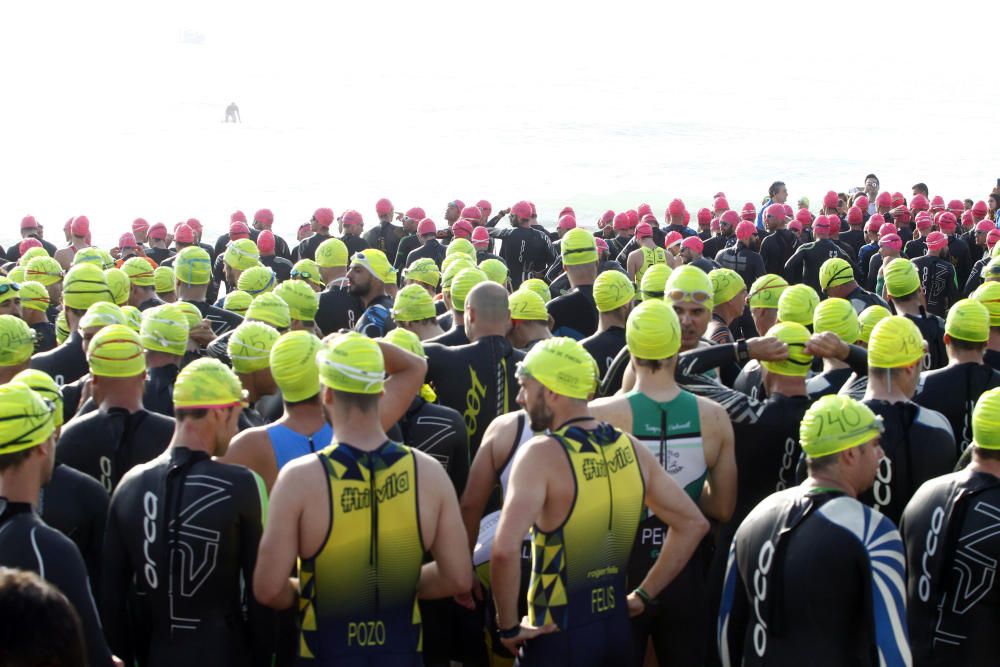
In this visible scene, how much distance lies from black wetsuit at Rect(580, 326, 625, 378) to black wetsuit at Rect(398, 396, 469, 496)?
5.00 feet

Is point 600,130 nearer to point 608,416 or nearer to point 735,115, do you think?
point 735,115

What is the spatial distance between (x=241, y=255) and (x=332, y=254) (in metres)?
1.09

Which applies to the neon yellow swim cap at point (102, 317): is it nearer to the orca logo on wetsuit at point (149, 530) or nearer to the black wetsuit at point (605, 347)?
the orca logo on wetsuit at point (149, 530)

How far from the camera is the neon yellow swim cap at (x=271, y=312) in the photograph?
675 cm

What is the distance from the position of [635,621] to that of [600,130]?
2698 inches

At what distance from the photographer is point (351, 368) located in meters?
3.84

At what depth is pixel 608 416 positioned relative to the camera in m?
4.91

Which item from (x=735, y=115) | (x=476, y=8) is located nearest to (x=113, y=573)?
(x=735, y=115)

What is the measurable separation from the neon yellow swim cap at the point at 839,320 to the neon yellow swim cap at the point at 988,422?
6.89ft

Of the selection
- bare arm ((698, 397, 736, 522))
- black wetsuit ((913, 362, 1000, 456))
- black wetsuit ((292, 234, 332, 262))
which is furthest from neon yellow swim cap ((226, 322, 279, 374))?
black wetsuit ((292, 234, 332, 262))

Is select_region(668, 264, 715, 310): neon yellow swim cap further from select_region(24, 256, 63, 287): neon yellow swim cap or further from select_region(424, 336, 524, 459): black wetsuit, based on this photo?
select_region(24, 256, 63, 287): neon yellow swim cap

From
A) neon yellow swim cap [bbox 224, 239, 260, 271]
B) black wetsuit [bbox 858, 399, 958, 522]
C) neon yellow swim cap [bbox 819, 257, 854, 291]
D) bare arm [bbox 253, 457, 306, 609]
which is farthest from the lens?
neon yellow swim cap [bbox 224, 239, 260, 271]

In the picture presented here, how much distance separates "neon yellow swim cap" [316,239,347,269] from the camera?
10.3m

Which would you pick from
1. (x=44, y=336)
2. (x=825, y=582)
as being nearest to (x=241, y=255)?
(x=44, y=336)
